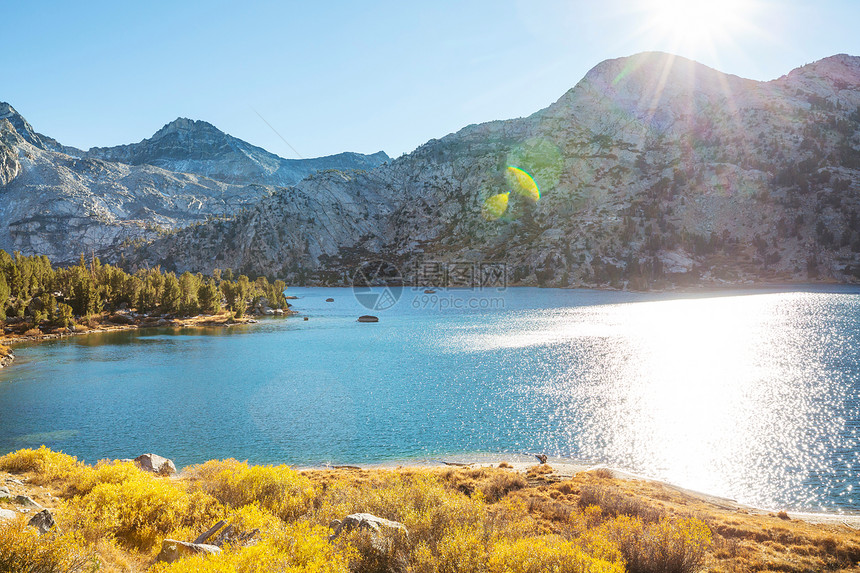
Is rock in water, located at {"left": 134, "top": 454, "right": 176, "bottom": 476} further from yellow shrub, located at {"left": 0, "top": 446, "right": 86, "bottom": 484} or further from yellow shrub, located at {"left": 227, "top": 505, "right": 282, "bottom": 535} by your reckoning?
yellow shrub, located at {"left": 227, "top": 505, "right": 282, "bottom": 535}

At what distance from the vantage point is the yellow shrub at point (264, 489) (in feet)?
66.3

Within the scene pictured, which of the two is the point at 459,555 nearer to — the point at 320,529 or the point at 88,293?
the point at 320,529

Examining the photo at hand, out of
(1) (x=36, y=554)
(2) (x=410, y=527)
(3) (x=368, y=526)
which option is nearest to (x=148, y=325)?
(1) (x=36, y=554)

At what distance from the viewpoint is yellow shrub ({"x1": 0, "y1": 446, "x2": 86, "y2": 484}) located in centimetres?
2466

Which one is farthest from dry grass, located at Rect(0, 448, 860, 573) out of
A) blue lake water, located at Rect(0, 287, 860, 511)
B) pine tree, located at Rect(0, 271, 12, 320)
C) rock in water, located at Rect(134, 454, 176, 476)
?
pine tree, located at Rect(0, 271, 12, 320)

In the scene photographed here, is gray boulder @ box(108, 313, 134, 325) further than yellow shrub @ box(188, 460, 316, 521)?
Yes

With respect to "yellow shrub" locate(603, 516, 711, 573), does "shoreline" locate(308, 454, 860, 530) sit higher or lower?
lower

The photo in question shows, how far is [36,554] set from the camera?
11.5 m

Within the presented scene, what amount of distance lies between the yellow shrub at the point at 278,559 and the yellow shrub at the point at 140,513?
4997 millimetres

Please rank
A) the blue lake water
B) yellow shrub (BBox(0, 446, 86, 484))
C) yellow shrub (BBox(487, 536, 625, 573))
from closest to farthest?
yellow shrub (BBox(487, 536, 625, 573))
yellow shrub (BBox(0, 446, 86, 484))
the blue lake water

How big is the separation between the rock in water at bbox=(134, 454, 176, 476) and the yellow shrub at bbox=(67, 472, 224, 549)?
11640 millimetres

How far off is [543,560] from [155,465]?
96.6 feet

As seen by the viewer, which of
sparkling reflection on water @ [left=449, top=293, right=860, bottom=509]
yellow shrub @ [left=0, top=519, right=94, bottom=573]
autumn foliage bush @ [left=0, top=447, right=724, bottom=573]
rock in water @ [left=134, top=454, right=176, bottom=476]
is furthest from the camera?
sparkling reflection on water @ [left=449, top=293, right=860, bottom=509]

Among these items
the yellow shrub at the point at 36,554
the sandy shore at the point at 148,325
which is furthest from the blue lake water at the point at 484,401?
the yellow shrub at the point at 36,554
